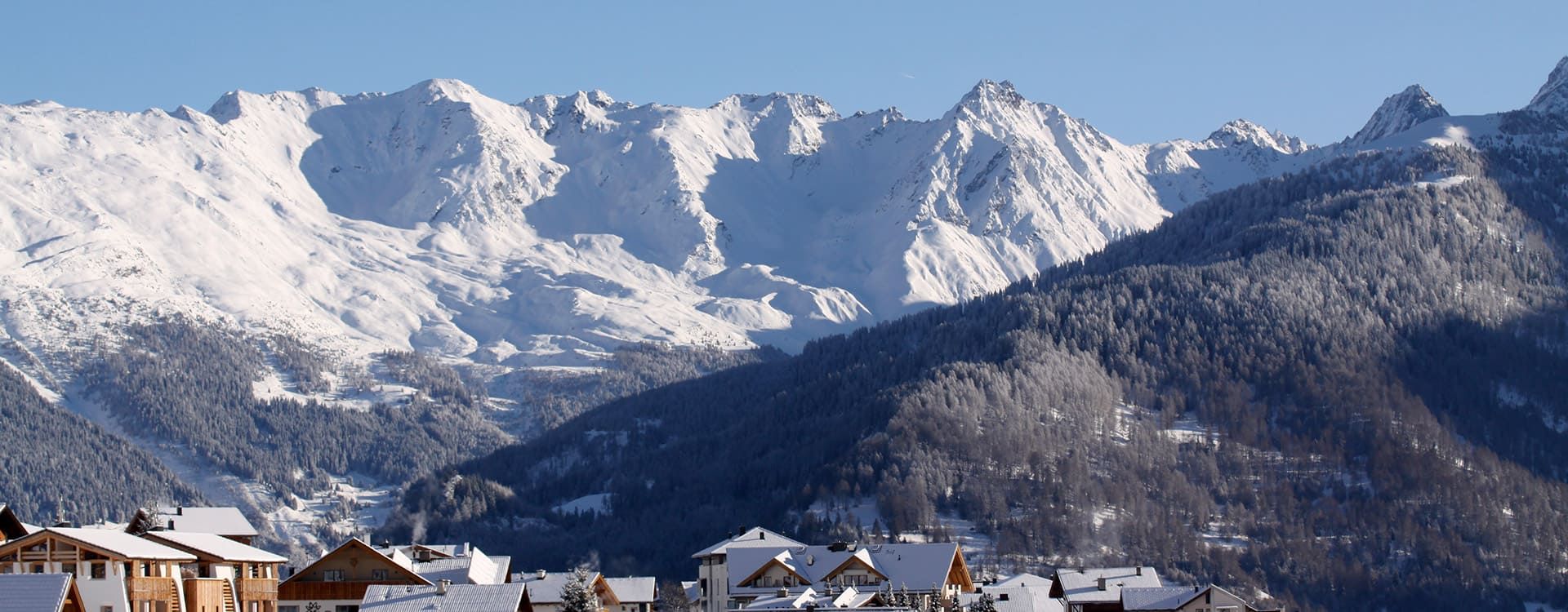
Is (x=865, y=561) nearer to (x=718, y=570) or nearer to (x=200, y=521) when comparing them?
(x=718, y=570)

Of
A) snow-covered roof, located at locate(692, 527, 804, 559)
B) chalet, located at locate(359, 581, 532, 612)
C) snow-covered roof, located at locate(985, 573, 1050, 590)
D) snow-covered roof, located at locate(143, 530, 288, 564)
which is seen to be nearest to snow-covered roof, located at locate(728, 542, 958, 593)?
snow-covered roof, located at locate(692, 527, 804, 559)

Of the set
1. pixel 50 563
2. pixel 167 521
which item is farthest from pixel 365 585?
pixel 50 563

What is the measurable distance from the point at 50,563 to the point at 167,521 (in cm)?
2132

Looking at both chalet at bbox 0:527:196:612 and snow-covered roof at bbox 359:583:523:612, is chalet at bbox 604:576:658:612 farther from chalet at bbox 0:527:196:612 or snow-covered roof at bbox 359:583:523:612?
A: chalet at bbox 0:527:196:612

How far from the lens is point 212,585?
A: 11300 centimetres

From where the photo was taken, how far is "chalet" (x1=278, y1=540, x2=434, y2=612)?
442 feet

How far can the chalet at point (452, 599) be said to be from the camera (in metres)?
118

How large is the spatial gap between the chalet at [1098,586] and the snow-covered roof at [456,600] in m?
55.2

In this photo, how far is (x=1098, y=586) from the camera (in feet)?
561

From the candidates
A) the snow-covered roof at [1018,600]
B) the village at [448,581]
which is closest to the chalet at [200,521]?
the village at [448,581]

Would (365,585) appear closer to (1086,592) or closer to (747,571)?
(747,571)

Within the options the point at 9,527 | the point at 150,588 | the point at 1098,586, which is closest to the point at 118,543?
the point at 150,588

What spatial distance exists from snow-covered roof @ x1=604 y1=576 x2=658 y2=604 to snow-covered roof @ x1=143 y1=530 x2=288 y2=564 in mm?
48123

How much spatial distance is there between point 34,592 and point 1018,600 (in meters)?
82.4
